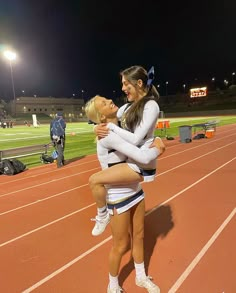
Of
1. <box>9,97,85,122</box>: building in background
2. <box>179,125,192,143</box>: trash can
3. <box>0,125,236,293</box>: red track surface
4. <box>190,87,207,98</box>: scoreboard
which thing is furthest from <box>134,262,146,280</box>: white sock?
<box>9,97,85,122</box>: building in background

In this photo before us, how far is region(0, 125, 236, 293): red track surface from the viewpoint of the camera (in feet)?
12.2

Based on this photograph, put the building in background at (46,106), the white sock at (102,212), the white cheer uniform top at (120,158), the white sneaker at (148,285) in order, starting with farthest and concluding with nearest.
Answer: the building in background at (46,106) < the white sock at (102,212) < the white sneaker at (148,285) < the white cheer uniform top at (120,158)

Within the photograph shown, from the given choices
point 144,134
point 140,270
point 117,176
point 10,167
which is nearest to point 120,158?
point 117,176

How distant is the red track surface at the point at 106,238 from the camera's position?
373 centimetres

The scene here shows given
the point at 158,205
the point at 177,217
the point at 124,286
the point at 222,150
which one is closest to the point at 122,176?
the point at 124,286

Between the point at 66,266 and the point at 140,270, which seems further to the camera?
the point at 66,266

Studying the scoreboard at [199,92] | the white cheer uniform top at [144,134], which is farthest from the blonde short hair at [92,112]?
the scoreboard at [199,92]

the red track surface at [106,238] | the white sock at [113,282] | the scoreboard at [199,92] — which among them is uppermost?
the scoreboard at [199,92]

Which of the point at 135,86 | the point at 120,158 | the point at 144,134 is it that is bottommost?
the point at 120,158

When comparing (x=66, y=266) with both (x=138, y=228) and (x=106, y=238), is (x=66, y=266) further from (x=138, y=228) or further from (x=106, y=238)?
(x=138, y=228)

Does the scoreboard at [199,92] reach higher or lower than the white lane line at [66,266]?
higher

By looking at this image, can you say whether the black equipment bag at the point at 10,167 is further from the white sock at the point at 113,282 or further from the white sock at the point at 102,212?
the white sock at the point at 113,282

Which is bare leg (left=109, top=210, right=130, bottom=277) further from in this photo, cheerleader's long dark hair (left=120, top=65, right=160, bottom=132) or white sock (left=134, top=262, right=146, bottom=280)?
cheerleader's long dark hair (left=120, top=65, right=160, bottom=132)

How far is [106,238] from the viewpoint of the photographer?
4.95 metres
